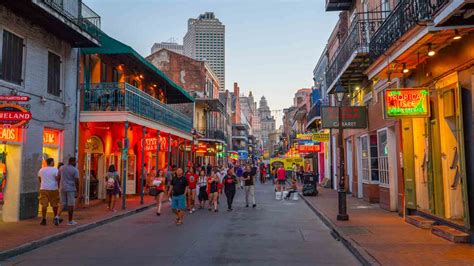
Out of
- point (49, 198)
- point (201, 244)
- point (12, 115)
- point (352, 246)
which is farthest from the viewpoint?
point (49, 198)

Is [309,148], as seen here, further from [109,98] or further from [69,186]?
[69,186]

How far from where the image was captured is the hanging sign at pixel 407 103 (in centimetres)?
1052

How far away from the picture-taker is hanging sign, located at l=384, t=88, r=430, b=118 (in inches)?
414

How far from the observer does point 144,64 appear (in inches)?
814

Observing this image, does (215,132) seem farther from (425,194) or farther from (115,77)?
(425,194)

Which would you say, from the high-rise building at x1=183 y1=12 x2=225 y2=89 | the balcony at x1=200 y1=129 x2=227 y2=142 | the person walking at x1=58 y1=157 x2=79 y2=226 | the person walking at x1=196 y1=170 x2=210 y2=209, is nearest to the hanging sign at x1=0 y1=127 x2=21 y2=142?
the person walking at x1=58 y1=157 x2=79 y2=226

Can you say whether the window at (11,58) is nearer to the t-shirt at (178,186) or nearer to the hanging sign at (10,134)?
the hanging sign at (10,134)

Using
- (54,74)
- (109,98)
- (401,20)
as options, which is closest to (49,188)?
(54,74)

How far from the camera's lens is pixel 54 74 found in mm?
14727

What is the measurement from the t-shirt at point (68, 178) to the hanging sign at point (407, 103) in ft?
27.6

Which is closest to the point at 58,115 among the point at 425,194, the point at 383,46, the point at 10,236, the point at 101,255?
the point at 10,236

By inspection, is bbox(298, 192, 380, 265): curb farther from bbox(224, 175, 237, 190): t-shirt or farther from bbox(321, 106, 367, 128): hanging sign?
bbox(224, 175, 237, 190): t-shirt

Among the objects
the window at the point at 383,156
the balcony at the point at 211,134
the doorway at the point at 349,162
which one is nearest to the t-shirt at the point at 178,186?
the window at the point at 383,156

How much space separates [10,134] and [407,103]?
10510 millimetres
